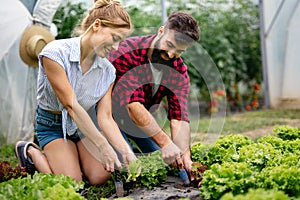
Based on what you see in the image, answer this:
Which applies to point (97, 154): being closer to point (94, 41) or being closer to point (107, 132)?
point (107, 132)

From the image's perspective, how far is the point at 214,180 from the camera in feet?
8.30

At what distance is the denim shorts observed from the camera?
Result: 3332 mm

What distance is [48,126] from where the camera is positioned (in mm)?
3355

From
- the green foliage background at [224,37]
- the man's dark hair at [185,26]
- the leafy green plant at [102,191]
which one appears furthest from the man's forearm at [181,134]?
the green foliage background at [224,37]

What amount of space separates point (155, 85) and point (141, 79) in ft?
0.52

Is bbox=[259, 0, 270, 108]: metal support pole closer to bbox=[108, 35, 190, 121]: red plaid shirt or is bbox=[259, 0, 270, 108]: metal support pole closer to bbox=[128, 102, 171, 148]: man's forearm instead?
bbox=[108, 35, 190, 121]: red plaid shirt

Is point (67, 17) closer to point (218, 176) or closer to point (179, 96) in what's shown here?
point (179, 96)

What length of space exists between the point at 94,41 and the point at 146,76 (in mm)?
609

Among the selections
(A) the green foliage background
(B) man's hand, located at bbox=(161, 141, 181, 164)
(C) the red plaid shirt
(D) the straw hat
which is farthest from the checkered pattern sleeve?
(A) the green foliage background

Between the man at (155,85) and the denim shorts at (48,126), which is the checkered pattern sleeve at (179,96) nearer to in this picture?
the man at (155,85)

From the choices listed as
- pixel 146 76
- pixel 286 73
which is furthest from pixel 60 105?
pixel 286 73

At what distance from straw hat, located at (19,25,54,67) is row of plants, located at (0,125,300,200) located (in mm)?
2162

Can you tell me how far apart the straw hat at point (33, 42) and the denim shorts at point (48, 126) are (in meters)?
1.92

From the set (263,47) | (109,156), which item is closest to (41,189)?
(109,156)
